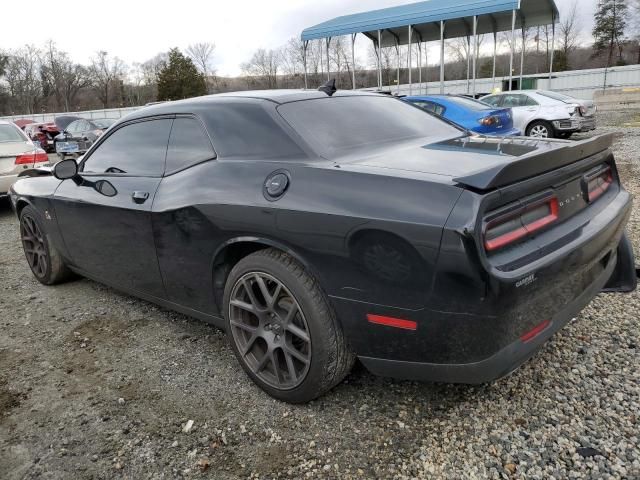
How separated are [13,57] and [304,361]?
8022 centimetres

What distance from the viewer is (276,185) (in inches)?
90.0

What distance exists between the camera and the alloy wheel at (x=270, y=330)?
2295 millimetres

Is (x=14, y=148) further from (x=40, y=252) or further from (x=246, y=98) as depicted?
(x=246, y=98)

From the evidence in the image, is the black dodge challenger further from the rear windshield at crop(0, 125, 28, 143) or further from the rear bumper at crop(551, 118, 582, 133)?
the rear bumper at crop(551, 118, 582, 133)

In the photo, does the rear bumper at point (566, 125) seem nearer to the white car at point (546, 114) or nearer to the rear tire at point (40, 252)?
the white car at point (546, 114)

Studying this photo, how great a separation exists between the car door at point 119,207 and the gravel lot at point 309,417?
52 centimetres

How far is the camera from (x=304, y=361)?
2.27m

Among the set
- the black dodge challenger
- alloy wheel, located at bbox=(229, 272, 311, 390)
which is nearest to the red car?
the black dodge challenger

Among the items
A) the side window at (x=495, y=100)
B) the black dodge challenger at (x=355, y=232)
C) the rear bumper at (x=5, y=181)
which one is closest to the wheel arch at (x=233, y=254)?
the black dodge challenger at (x=355, y=232)

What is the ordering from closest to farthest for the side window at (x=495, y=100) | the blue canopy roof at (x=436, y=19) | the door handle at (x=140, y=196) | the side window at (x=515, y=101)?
the door handle at (x=140, y=196) < the side window at (x=515, y=101) < the side window at (x=495, y=100) < the blue canopy roof at (x=436, y=19)

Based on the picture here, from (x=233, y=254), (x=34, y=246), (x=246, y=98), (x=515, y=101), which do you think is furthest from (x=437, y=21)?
(x=233, y=254)

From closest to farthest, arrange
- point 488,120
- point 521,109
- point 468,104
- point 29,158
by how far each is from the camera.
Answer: point 29,158, point 488,120, point 468,104, point 521,109

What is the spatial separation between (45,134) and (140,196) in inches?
787

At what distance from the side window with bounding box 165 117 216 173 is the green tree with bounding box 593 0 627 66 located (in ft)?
192
